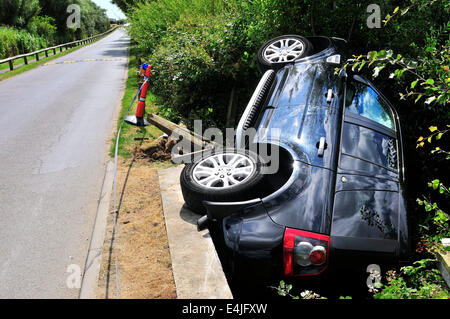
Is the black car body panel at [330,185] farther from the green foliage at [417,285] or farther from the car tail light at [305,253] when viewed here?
the green foliage at [417,285]

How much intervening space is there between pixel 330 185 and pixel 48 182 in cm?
438

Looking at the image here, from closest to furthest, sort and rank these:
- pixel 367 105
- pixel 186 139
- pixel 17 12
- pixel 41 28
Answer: pixel 367 105 < pixel 186 139 < pixel 17 12 < pixel 41 28

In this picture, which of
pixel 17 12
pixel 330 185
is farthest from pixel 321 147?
pixel 17 12

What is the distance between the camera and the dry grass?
11.3 feet

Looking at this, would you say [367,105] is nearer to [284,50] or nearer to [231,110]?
[284,50]

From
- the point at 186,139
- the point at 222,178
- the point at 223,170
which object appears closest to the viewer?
the point at 222,178

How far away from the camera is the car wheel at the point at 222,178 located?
382cm

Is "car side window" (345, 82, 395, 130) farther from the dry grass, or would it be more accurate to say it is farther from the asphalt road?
the asphalt road

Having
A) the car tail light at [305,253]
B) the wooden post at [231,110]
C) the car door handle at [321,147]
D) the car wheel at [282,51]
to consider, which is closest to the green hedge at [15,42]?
the wooden post at [231,110]

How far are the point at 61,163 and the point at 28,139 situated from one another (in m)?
1.77

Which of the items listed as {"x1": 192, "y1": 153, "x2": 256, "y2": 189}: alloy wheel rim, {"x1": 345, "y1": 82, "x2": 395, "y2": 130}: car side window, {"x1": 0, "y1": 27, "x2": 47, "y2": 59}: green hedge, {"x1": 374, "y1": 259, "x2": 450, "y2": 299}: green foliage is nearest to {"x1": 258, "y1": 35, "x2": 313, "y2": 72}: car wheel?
{"x1": 345, "y1": 82, "x2": 395, "y2": 130}: car side window

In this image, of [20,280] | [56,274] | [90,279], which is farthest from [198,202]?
[20,280]

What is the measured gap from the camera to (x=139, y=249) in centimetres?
403
